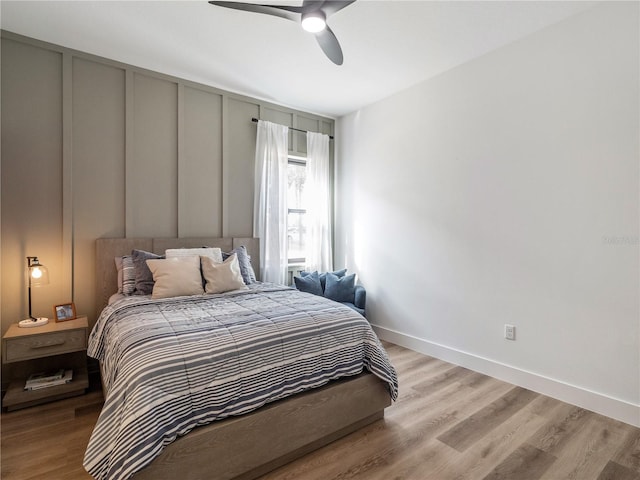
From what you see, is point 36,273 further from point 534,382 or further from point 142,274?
point 534,382

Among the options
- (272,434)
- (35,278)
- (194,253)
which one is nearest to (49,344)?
(35,278)

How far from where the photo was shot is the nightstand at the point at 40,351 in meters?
2.32

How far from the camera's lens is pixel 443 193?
3354mm

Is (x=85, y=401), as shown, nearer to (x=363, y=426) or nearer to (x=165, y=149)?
(x=363, y=426)

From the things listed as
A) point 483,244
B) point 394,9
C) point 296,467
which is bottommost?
point 296,467

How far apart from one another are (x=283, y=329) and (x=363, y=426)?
867 mm

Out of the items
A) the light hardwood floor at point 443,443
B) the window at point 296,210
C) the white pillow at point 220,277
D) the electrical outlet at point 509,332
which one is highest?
the window at point 296,210

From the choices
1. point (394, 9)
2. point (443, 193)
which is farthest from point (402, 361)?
point (394, 9)

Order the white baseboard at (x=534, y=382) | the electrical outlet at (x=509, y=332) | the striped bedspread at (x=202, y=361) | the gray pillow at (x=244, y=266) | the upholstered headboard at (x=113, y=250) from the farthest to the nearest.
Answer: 1. the gray pillow at (x=244, y=266)
2. the upholstered headboard at (x=113, y=250)
3. the electrical outlet at (x=509, y=332)
4. the white baseboard at (x=534, y=382)
5. the striped bedspread at (x=202, y=361)

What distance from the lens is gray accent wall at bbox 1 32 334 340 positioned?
2.70 meters

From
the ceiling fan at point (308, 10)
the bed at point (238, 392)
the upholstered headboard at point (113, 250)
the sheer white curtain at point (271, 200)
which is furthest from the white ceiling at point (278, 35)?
the bed at point (238, 392)

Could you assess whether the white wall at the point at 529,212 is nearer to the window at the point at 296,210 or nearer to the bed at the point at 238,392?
the window at the point at 296,210

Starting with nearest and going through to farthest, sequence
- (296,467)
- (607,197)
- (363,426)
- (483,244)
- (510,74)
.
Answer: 1. (296,467)
2. (363,426)
3. (607,197)
4. (510,74)
5. (483,244)

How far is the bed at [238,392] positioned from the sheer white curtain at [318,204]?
1777 mm
